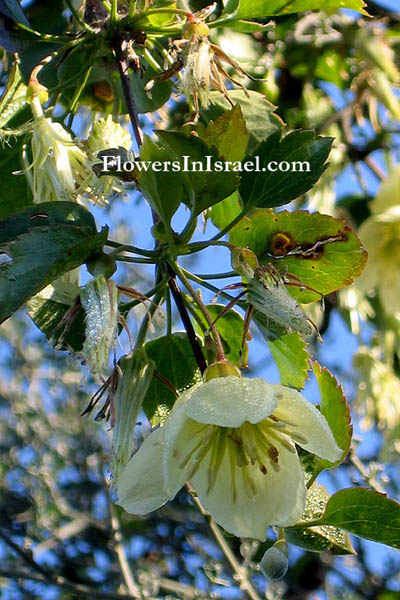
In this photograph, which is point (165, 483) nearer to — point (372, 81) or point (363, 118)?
point (372, 81)

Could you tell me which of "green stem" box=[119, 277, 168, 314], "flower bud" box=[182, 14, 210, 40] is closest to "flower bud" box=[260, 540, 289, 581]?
"green stem" box=[119, 277, 168, 314]

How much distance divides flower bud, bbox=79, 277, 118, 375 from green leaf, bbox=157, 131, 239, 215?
111 millimetres

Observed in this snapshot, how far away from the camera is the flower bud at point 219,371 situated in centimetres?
67

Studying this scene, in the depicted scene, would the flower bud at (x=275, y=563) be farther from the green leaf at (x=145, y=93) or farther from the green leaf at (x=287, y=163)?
the green leaf at (x=145, y=93)

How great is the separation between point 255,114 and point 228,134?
31 centimetres

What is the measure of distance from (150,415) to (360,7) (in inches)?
21.1

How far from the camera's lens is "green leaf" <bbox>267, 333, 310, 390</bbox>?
788 mm

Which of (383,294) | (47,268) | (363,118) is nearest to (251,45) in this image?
(383,294)

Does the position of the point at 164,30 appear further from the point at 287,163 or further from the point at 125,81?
the point at 287,163

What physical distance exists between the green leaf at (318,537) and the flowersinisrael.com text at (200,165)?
0.33 metres

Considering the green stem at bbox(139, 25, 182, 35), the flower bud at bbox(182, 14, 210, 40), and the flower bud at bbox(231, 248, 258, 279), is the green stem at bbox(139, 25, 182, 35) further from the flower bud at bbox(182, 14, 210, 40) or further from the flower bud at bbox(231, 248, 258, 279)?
the flower bud at bbox(231, 248, 258, 279)

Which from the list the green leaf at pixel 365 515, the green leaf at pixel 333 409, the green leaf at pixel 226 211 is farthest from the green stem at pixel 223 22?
the green leaf at pixel 365 515

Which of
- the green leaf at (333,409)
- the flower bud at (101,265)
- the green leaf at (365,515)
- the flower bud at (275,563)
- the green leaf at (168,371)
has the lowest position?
the flower bud at (275,563)

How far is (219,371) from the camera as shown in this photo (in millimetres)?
672
